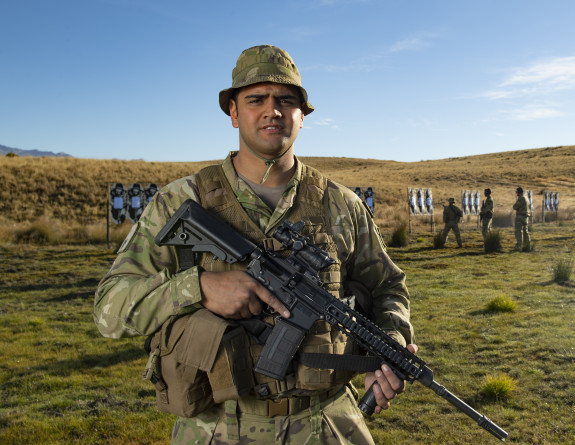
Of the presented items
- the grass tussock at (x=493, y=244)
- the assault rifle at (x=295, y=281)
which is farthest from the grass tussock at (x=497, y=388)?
the grass tussock at (x=493, y=244)

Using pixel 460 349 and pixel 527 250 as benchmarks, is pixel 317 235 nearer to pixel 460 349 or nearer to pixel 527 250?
pixel 460 349

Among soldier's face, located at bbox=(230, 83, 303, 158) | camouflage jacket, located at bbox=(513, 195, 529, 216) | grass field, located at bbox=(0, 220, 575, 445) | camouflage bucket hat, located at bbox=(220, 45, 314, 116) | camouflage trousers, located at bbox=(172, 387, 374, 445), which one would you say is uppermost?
camouflage bucket hat, located at bbox=(220, 45, 314, 116)

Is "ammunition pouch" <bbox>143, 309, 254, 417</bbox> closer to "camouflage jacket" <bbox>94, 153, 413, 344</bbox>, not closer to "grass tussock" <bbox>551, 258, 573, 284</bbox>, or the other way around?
"camouflage jacket" <bbox>94, 153, 413, 344</bbox>

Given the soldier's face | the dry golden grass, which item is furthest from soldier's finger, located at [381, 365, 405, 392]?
the dry golden grass

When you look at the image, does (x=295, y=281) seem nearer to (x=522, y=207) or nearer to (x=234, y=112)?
(x=234, y=112)

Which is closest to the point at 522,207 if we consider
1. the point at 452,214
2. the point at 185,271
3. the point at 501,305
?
the point at 452,214

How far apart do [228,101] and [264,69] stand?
1.13 feet

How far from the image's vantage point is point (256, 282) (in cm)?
218

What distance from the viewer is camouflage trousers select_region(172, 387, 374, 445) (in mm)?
2127

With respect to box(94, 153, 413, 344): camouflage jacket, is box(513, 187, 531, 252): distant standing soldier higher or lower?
lower

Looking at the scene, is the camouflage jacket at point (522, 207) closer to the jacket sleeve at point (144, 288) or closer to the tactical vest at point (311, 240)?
the tactical vest at point (311, 240)

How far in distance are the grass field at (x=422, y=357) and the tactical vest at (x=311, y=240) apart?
2.96 m

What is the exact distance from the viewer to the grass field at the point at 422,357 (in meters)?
4.86

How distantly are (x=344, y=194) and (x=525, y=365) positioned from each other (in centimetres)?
495
